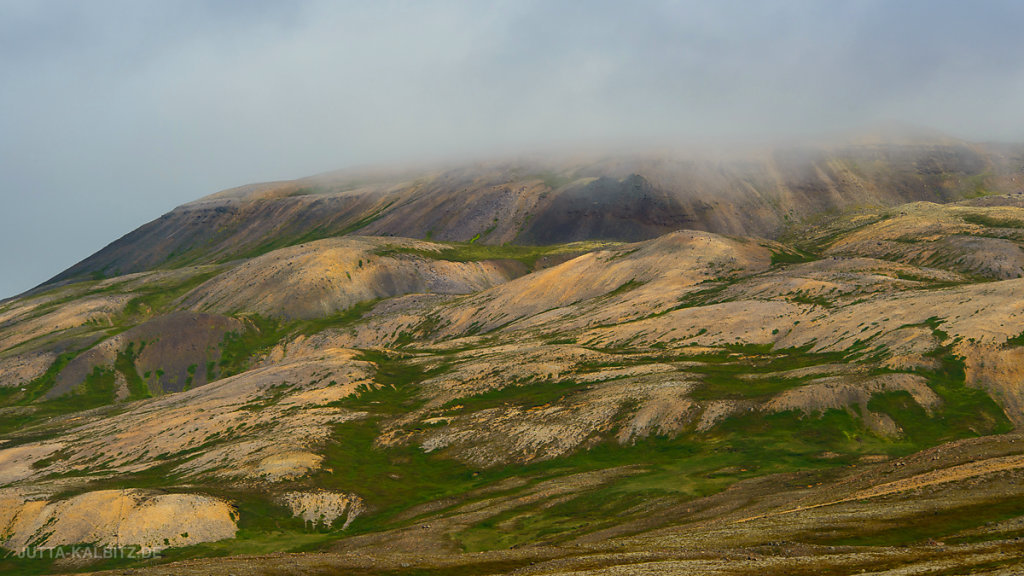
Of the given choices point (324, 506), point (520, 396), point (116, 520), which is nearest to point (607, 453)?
point (520, 396)

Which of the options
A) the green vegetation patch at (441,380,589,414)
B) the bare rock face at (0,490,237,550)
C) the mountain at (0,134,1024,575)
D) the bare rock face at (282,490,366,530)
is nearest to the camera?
the mountain at (0,134,1024,575)

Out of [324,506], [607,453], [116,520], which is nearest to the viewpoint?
[116,520]

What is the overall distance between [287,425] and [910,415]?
9804cm

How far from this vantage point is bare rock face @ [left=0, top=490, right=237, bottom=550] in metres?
93.8

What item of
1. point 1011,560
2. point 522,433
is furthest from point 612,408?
point 1011,560

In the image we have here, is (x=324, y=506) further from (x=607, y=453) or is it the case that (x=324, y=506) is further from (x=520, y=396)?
(x=520, y=396)

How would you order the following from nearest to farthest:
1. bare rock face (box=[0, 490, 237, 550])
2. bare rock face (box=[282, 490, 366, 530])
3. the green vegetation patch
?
1. bare rock face (box=[0, 490, 237, 550])
2. bare rock face (box=[282, 490, 366, 530])
3. the green vegetation patch

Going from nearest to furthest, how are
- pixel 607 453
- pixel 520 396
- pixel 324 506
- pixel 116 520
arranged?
pixel 116 520
pixel 324 506
pixel 607 453
pixel 520 396

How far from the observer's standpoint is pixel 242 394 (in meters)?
170

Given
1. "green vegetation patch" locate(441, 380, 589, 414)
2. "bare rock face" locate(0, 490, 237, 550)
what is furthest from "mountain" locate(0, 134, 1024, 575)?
"green vegetation patch" locate(441, 380, 589, 414)

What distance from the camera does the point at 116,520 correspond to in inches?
3765

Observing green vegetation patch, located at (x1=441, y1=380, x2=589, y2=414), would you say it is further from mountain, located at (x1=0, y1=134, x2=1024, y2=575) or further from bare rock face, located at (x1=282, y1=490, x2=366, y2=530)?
bare rock face, located at (x1=282, y1=490, x2=366, y2=530)

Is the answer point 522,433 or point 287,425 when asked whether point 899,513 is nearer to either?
point 522,433

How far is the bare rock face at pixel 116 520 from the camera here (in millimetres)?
93750
